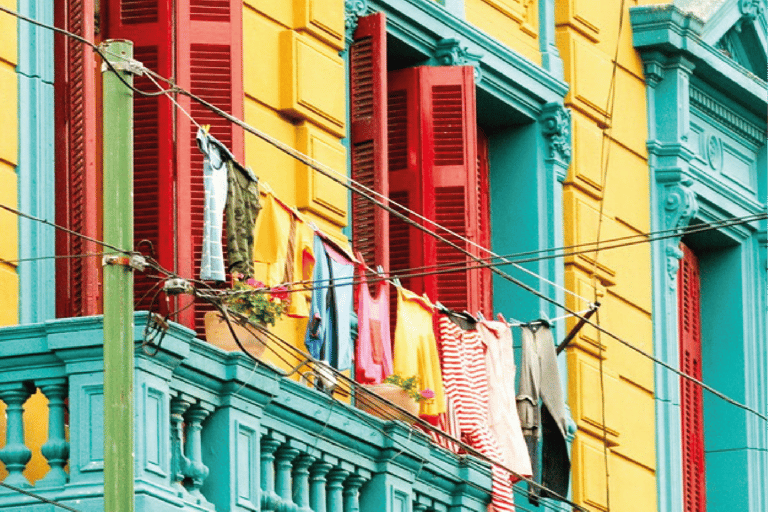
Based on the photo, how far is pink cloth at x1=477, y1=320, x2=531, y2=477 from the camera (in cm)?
1902

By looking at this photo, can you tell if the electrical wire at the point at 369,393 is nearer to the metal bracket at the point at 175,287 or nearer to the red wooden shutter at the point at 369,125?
the metal bracket at the point at 175,287

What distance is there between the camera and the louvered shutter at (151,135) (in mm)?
16641

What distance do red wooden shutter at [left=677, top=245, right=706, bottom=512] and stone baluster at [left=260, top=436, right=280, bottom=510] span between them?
8529mm

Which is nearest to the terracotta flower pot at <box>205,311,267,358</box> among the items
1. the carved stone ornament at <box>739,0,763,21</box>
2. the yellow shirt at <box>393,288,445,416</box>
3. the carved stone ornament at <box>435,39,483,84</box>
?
the yellow shirt at <box>393,288,445,416</box>

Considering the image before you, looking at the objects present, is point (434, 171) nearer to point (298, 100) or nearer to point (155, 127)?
point (298, 100)

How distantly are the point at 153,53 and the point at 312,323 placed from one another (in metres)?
1.95

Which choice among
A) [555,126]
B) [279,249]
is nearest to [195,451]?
[279,249]

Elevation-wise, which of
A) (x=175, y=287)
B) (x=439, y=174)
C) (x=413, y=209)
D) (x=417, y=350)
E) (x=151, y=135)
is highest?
Result: (x=439, y=174)

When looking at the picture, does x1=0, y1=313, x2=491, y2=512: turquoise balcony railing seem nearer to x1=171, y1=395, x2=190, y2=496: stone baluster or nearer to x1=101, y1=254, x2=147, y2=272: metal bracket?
x1=171, y1=395, x2=190, y2=496: stone baluster

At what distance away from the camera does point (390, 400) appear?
17688 millimetres

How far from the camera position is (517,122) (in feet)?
71.5

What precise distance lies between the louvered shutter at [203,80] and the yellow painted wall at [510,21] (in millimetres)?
4051

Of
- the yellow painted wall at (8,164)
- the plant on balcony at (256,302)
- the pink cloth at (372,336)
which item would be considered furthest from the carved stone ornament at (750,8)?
the yellow painted wall at (8,164)

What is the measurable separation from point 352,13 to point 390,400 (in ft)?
10.2
